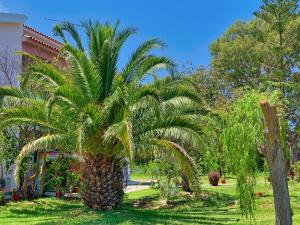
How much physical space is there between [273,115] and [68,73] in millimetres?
8897

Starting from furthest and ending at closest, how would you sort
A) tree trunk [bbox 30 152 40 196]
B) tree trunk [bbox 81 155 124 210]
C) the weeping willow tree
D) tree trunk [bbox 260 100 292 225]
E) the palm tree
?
tree trunk [bbox 30 152 40 196], tree trunk [bbox 81 155 124 210], the palm tree, the weeping willow tree, tree trunk [bbox 260 100 292 225]

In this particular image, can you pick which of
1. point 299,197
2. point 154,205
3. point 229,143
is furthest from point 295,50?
point 229,143

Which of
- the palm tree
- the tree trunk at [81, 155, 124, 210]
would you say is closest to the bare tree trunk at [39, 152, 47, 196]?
the palm tree

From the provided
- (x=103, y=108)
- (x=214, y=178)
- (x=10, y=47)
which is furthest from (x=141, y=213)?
(x=214, y=178)

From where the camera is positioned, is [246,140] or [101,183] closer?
[246,140]

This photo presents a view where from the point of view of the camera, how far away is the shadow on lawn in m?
12.8

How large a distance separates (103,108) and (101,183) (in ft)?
9.12

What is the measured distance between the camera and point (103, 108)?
13703 millimetres

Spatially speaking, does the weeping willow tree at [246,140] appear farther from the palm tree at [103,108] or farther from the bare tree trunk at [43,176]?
the bare tree trunk at [43,176]

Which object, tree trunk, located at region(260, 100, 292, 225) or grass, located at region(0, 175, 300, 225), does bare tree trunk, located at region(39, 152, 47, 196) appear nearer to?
grass, located at region(0, 175, 300, 225)

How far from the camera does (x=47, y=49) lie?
25656 mm

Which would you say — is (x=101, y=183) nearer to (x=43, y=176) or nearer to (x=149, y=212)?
(x=149, y=212)

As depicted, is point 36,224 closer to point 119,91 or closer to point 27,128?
point 119,91

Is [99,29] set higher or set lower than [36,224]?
higher
